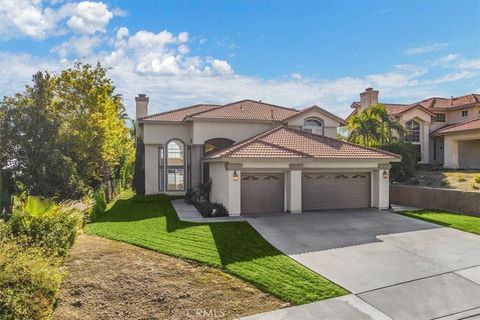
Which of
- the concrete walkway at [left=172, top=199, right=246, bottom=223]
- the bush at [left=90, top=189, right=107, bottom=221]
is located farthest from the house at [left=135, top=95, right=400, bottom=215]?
the bush at [left=90, top=189, right=107, bottom=221]

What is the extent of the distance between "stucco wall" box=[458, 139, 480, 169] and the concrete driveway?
17.5m

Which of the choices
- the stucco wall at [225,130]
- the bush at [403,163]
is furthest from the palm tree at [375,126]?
the stucco wall at [225,130]

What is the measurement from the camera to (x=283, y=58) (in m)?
21.0

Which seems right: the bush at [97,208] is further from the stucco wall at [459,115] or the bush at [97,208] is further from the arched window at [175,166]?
the stucco wall at [459,115]

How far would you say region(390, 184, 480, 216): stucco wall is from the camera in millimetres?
16422

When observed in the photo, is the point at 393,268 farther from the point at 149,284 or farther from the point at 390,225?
the point at 149,284

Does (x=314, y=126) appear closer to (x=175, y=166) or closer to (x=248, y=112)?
(x=248, y=112)

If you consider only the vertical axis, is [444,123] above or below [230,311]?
above

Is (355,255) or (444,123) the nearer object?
(355,255)

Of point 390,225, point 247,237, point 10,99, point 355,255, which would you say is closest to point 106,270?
point 247,237

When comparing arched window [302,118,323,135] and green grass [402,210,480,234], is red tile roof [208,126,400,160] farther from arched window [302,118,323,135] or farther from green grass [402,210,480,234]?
arched window [302,118,323,135]

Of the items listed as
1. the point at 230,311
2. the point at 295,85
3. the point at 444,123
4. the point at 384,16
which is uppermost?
the point at 384,16

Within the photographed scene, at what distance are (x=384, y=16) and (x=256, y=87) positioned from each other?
509 inches

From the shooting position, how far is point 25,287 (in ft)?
19.9
